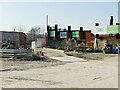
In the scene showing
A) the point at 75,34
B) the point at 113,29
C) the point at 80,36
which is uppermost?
the point at 113,29

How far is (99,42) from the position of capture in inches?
2103

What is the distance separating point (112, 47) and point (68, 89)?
1507 inches

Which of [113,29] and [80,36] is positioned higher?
[113,29]

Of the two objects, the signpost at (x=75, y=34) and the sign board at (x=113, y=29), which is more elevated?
the sign board at (x=113, y=29)

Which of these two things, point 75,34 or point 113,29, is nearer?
point 113,29

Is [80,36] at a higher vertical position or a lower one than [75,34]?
lower

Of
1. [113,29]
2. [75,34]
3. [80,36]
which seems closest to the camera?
[113,29]

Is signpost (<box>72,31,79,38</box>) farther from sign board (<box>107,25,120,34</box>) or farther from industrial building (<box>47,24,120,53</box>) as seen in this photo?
sign board (<box>107,25,120,34</box>)

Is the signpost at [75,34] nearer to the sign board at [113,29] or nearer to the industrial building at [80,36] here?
the industrial building at [80,36]

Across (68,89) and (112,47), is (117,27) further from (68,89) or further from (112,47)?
(68,89)

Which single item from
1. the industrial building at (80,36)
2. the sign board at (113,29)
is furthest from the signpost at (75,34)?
the sign board at (113,29)

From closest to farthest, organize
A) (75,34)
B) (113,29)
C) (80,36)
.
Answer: (113,29) → (80,36) → (75,34)

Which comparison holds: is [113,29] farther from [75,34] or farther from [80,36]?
[75,34]

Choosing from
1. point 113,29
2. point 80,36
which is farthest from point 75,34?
point 113,29
